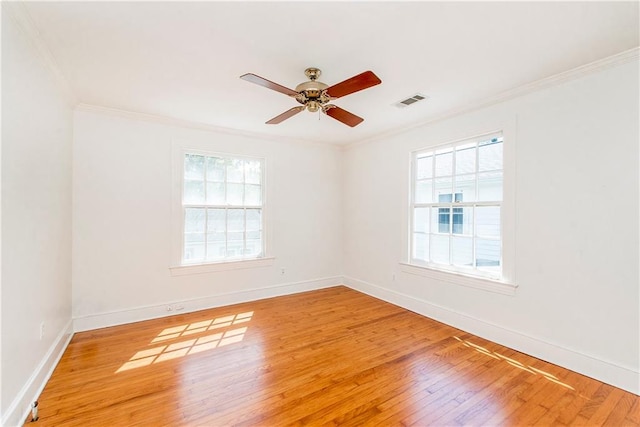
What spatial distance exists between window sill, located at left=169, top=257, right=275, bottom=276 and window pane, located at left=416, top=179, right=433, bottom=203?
7.88 ft

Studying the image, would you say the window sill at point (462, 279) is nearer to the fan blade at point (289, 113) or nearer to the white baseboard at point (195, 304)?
the white baseboard at point (195, 304)

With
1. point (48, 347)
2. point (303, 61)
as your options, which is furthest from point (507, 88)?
point (48, 347)

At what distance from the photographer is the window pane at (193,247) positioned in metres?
3.94

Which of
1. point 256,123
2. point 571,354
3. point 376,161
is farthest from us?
point 376,161

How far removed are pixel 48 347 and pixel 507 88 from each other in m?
4.69

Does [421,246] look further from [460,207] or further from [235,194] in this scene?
[235,194]

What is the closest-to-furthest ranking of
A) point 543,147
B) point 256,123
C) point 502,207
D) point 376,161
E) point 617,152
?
1. point 617,152
2. point 543,147
3. point 502,207
4. point 256,123
5. point 376,161

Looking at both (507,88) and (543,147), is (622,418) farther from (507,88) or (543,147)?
(507,88)

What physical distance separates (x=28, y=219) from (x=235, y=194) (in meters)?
2.48

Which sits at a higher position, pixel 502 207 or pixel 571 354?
pixel 502 207

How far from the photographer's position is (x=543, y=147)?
269 cm

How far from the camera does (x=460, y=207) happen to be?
11.3 ft

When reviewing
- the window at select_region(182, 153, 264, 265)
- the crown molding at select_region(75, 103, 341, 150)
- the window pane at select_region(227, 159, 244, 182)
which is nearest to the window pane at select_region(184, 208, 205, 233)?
the window at select_region(182, 153, 264, 265)

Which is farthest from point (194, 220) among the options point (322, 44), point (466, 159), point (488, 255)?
point (488, 255)
